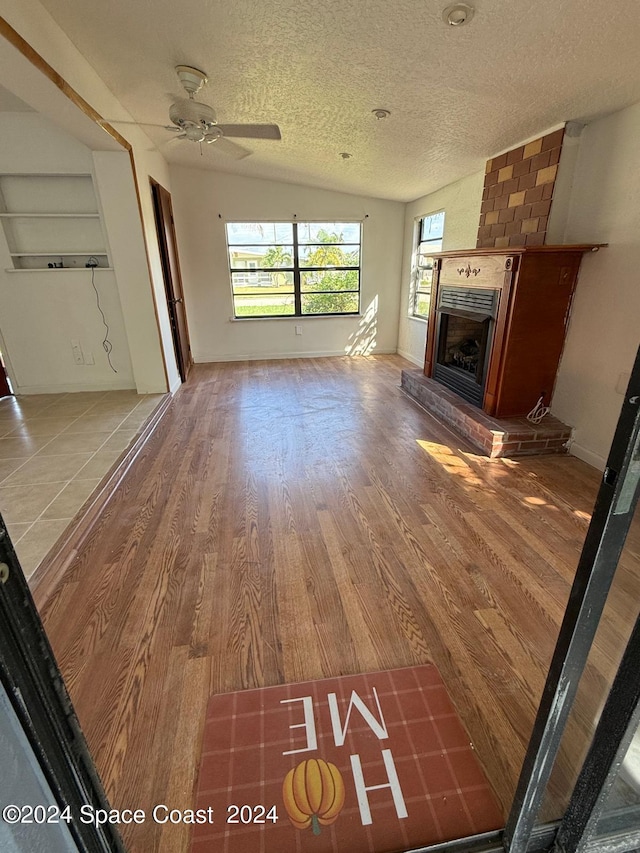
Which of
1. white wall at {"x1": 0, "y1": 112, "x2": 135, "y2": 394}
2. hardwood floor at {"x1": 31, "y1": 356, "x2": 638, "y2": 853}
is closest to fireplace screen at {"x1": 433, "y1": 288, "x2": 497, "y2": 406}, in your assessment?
hardwood floor at {"x1": 31, "y1": 356, "x2": 638, "y2": 853}

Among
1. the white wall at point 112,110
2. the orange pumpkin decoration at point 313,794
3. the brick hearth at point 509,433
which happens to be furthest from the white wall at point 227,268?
the orange pumpkin decoration at point 313,794

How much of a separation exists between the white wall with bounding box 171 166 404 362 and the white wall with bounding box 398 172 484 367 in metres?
0.19

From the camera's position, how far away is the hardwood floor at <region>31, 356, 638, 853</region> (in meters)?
1.22

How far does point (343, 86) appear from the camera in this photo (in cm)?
245

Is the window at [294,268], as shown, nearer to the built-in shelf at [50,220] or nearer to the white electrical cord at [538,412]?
the built-in shelf at [50,220]

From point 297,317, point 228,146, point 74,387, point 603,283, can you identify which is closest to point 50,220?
point 74,387

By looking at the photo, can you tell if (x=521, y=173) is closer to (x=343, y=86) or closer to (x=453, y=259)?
(x=453, y=259)

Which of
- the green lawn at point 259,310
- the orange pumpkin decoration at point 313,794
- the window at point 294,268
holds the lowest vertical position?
the orange pumpkin decoration at point 313,794

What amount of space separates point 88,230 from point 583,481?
4.69 metres

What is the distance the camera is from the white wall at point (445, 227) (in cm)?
398

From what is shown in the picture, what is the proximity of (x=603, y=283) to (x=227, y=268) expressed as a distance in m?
4.56

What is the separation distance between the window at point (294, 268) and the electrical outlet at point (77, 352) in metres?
2.29

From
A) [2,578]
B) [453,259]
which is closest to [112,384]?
[453,259]

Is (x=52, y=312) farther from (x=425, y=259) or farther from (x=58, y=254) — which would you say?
(x=425, y=259)
